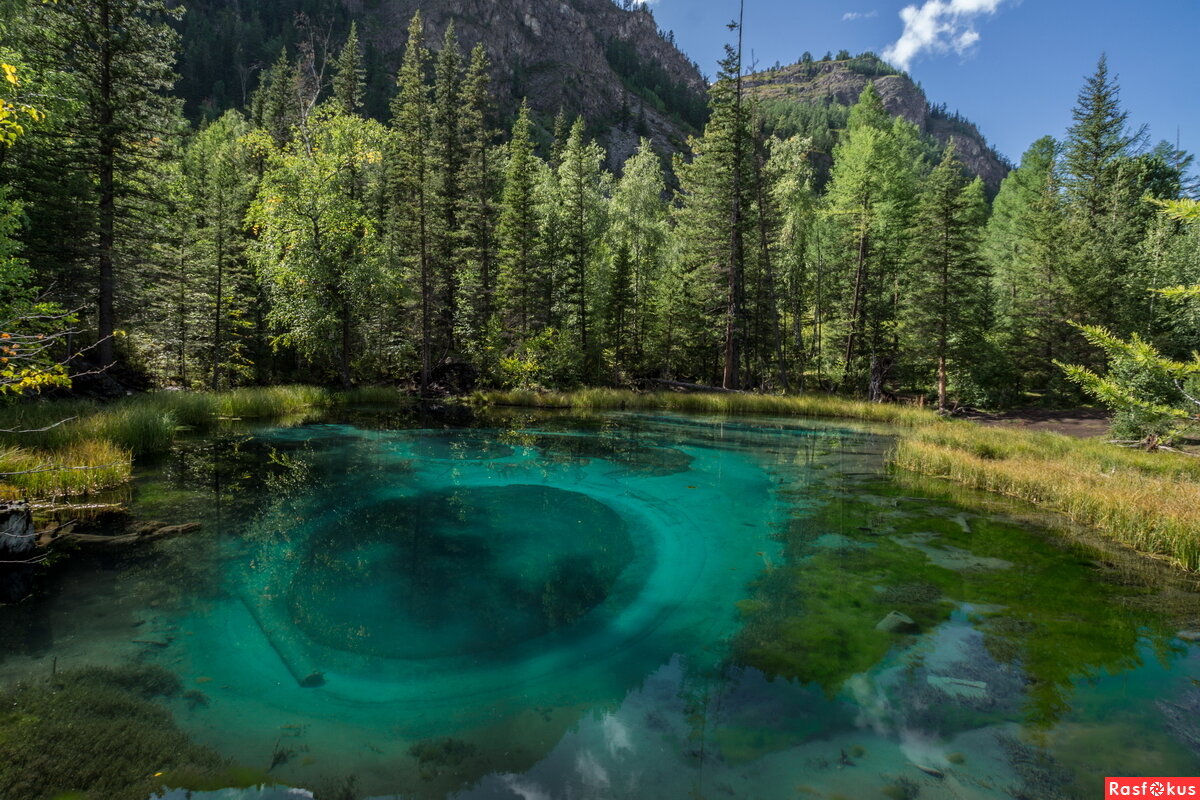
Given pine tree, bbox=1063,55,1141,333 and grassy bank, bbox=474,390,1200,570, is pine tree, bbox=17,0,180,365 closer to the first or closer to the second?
grassy bank, bbox=474,390,1200,570

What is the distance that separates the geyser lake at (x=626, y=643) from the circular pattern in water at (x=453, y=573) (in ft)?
0.14

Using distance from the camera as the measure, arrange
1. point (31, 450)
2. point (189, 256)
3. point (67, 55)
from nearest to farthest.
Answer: point (31, 450) < point (67, 55) < point (189, 256)

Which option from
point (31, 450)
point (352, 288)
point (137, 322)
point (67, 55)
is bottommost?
point (31, 450)

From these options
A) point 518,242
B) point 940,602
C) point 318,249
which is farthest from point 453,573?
point 518,242

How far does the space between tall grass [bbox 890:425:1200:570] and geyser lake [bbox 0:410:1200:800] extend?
92 centimetres

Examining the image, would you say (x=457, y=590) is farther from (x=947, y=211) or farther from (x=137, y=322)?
(x=947, y=211)

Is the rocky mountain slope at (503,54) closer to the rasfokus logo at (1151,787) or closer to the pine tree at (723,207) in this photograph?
the pine tree at (723,207)

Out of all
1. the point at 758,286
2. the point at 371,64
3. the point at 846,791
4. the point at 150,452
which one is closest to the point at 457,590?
the point at 846,791

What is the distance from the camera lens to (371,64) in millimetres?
79000

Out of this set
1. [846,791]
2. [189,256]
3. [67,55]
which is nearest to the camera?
[846,791]

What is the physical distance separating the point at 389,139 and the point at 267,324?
39.8 ft

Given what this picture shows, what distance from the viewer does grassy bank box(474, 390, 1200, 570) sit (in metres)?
8.27

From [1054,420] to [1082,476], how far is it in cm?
1708

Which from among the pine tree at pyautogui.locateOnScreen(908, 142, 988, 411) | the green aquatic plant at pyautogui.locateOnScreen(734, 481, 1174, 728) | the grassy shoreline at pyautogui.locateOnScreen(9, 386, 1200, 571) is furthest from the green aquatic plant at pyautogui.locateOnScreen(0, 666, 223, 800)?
the pine tree at pyautogui.locateOnScreen(908, 142, 988, 411)
